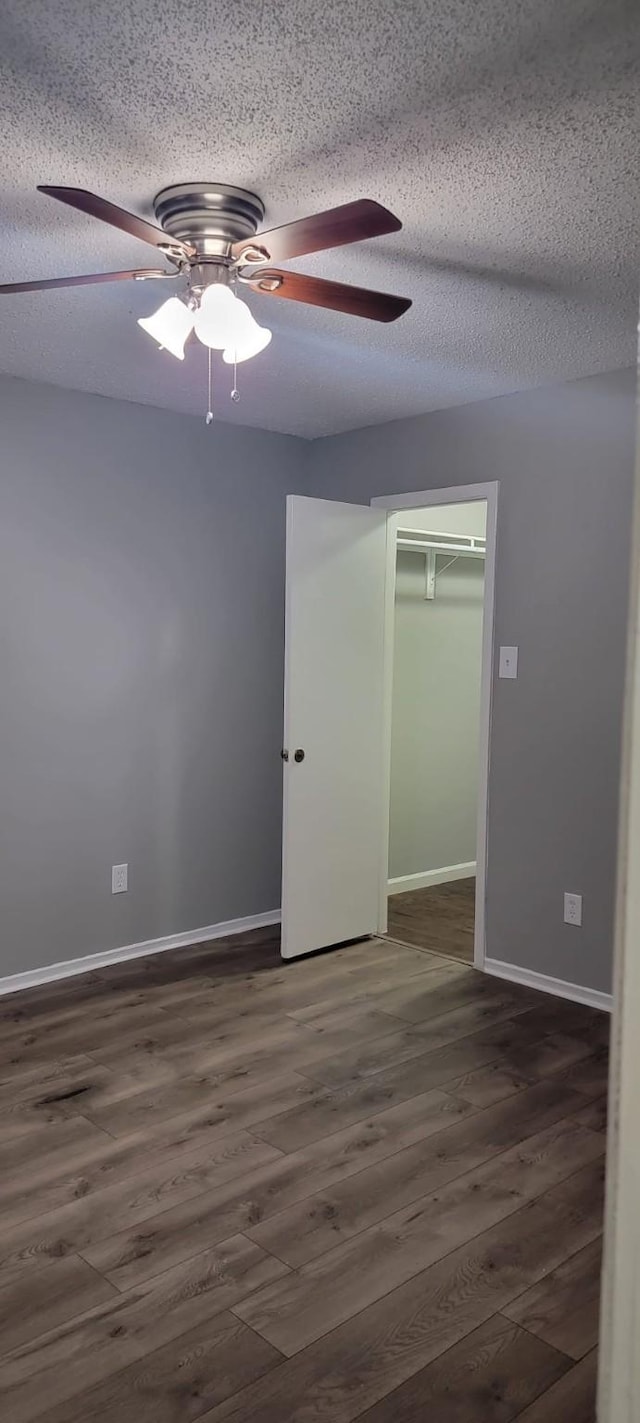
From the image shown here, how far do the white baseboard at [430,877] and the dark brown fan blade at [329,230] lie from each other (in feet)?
12.7

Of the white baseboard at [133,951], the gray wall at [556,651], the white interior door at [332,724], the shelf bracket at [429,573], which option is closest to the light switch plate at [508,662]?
the gray wall at [556,651]

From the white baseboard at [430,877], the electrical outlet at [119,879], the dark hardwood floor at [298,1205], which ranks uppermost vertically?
the electrical outlet at [119,879]

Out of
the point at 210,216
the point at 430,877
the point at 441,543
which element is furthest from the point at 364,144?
the point at 430,877

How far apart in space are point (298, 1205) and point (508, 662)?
7.34 ft

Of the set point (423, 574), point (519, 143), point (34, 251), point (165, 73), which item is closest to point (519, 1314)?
point (519, 143)

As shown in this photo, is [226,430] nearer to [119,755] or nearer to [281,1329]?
[119,755]

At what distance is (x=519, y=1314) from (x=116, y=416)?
343 centimetres

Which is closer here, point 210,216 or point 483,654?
point 210,216

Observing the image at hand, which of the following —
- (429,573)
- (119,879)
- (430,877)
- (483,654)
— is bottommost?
(430,877)

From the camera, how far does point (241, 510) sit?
→ 4.54m

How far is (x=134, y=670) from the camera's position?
4.16 m

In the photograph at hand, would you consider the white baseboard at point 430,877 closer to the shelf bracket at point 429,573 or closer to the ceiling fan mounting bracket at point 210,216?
the shelf bracket at point 429,573

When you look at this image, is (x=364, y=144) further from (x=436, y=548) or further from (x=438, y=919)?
(x=438, y=919)

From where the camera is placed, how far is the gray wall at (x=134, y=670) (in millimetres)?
3791
